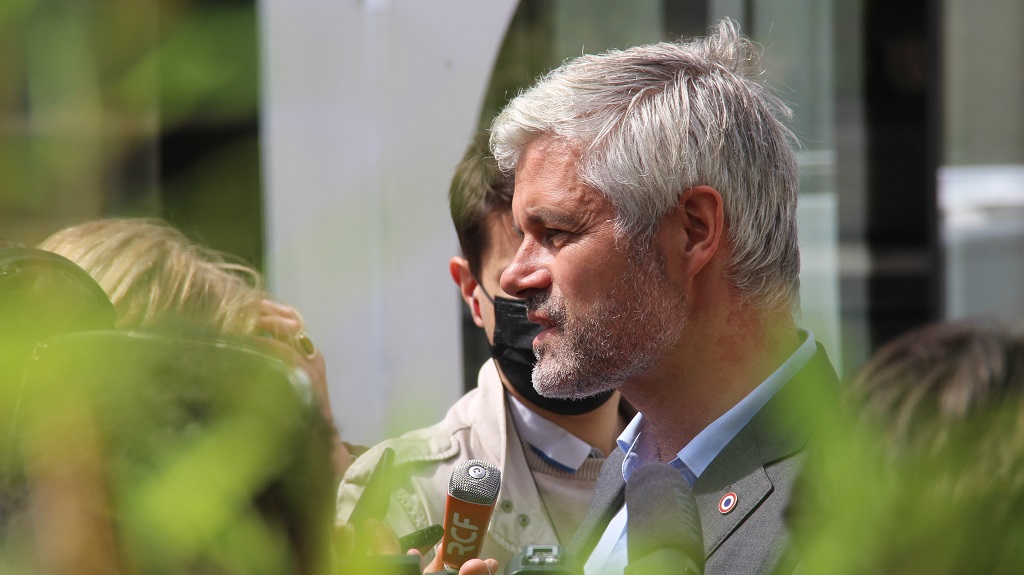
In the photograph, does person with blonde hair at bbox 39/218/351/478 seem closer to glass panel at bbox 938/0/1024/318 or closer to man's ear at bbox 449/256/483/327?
man's ear at bbox 449/256/483/327

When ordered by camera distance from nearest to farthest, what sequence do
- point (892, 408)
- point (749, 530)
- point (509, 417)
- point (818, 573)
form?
point (818, 573)
point (892, 408)
point (749, 530)
point (509, 417)

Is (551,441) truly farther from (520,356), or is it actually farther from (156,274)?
(156,274)

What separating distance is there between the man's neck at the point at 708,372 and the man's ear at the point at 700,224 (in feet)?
0.36

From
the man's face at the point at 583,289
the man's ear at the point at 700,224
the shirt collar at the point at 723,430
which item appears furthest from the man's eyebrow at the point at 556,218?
the shirt collar at the point at 723,430

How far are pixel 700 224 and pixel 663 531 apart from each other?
1.14m

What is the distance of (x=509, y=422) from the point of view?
262 cm

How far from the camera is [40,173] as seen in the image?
775 millimetres

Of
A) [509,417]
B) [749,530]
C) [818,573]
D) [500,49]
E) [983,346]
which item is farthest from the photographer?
[500,49]

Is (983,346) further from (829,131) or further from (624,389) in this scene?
(829,131)

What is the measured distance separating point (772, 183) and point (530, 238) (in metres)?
0.43

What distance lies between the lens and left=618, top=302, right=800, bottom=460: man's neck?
182cm

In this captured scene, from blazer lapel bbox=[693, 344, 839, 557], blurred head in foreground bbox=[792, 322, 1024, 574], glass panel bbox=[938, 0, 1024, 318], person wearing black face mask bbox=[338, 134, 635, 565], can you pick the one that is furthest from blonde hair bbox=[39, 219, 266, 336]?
glass panel bbox=[938, 0, 1024, 318]

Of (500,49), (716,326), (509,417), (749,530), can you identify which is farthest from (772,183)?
(500,49)

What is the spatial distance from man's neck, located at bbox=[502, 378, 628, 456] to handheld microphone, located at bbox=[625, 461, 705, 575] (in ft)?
5.80
